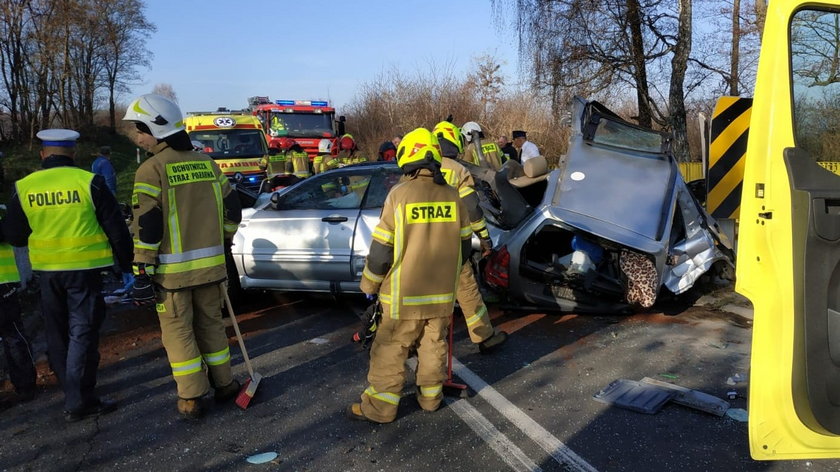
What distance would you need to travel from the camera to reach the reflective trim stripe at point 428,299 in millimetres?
3652

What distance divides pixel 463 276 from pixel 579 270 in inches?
53.6

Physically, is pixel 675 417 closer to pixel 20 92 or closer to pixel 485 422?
pixel 485 422

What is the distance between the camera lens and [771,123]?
244 centimetres

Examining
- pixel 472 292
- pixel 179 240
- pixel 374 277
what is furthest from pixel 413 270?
pixel 179 240

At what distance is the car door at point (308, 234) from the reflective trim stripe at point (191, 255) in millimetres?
1942

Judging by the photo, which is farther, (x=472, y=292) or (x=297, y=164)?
(x=297, y=164)

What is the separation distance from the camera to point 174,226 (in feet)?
12.4

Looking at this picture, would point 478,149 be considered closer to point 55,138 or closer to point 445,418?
point 445,418

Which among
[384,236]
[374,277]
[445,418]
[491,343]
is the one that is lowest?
[445,418]

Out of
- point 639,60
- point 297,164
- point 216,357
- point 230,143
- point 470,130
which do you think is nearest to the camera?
point 216,357

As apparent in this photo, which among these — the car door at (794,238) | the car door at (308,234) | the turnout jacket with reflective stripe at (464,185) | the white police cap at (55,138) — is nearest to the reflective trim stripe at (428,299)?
the turnout jacket with reflective stripe at (464,185)

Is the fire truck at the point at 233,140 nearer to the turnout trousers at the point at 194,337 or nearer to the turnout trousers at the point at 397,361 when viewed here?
the turnout trousers at the point at 194,337

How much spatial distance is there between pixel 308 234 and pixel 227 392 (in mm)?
2129

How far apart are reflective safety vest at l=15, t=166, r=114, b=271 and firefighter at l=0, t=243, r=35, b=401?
442mm
